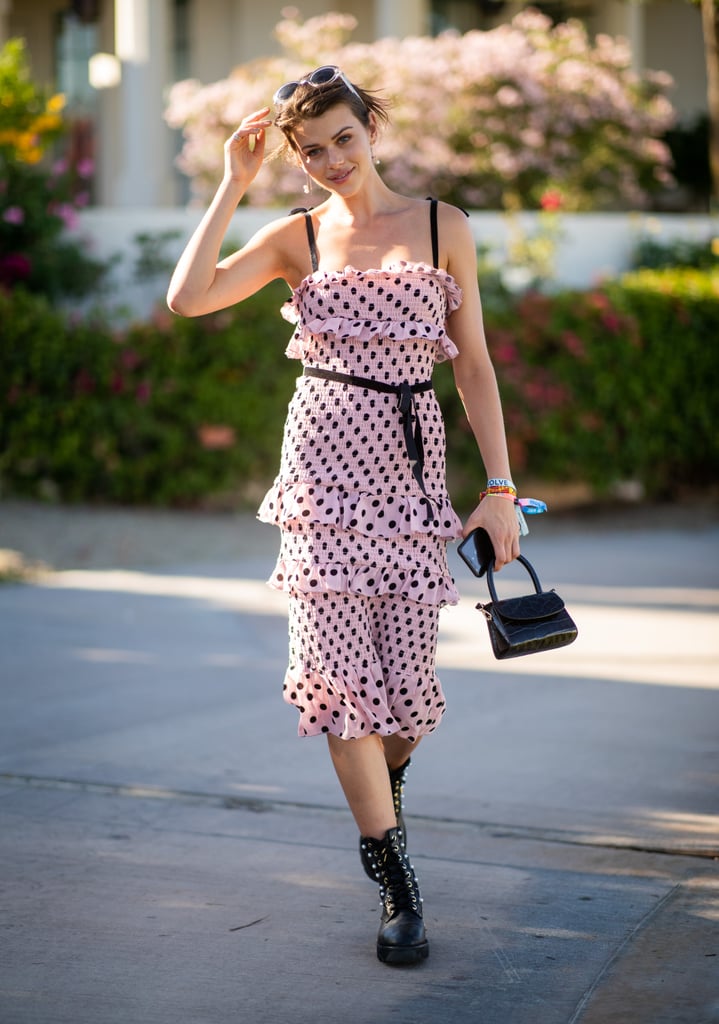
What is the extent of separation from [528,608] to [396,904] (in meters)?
0.75

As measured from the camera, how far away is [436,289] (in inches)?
135

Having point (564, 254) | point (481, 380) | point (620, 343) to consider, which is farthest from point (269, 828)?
point (564, 254)

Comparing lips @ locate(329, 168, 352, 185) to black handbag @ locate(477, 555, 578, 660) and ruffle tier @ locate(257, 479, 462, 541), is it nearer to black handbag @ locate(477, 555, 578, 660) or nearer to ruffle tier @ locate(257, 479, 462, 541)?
ruffle tier @ locate(257, 479, 462, 541)

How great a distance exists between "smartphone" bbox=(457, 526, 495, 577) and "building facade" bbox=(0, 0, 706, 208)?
11.9 meters

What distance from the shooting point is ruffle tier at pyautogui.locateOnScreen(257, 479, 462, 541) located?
3.31 meters

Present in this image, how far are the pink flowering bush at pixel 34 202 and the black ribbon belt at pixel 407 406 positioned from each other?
24.5ft

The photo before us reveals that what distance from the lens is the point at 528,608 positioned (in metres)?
3.40

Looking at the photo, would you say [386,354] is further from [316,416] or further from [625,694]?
[625,694]

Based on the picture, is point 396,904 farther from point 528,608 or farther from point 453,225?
point 453,225

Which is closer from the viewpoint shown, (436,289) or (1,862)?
(436,289)

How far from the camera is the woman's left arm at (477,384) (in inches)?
137

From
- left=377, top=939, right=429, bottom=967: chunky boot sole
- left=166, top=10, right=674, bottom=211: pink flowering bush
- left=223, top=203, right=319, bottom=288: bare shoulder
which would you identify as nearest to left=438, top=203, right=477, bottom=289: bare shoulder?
left=223, top=203, right=319, bottom=288: bare shoulder

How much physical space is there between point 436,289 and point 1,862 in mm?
1893

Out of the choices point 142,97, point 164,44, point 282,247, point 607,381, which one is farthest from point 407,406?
point 164,44
